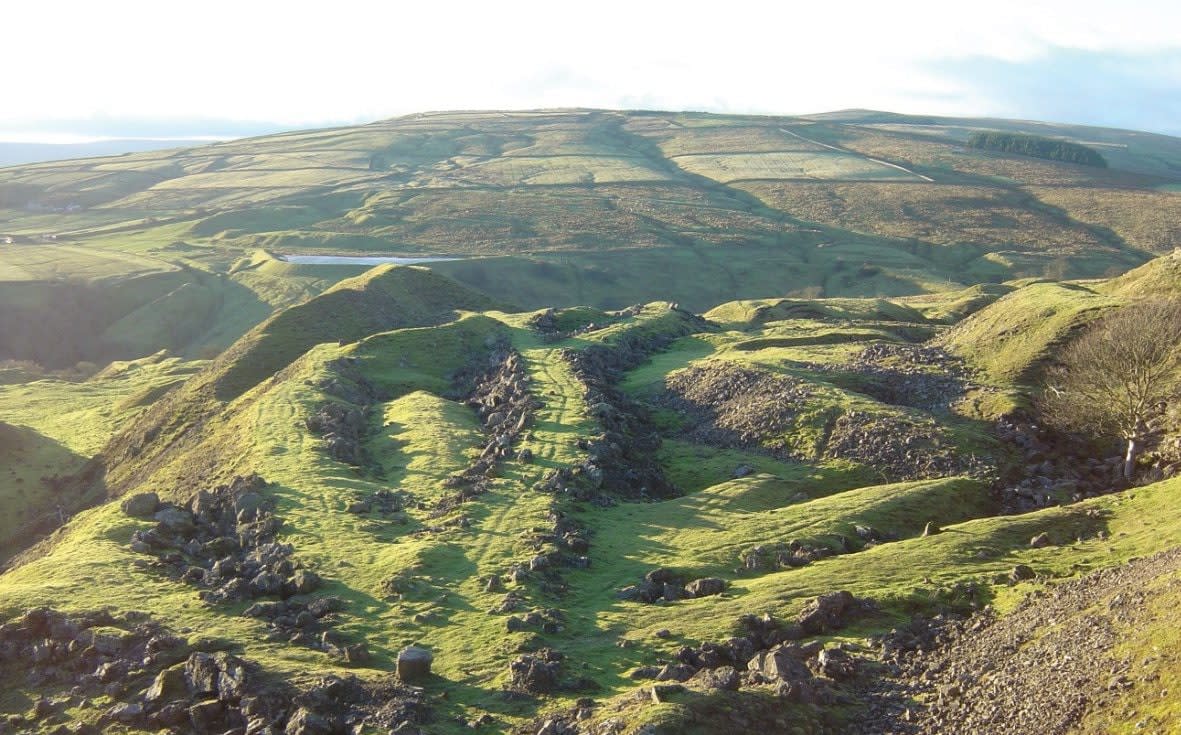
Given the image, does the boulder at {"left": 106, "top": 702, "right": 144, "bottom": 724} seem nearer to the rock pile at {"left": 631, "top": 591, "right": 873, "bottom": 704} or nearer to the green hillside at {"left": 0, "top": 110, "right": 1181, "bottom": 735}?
the green hillside at {"left": 0, "top": 110, "right": 1181, "bottom": 735}

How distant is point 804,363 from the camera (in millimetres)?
72562

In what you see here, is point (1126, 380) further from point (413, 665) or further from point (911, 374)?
point (413, 665)

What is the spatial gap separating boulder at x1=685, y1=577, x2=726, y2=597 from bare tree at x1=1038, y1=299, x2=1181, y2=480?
27.4 meters

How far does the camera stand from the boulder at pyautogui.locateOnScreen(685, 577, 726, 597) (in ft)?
129

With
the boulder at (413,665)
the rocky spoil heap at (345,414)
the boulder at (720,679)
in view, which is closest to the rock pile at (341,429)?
the rocky spoil heap at (345,414)

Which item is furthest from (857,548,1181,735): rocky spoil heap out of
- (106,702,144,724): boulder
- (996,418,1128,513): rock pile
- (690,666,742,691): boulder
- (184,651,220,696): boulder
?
(106,702,144,724): boulder

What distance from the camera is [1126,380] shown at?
53.8m

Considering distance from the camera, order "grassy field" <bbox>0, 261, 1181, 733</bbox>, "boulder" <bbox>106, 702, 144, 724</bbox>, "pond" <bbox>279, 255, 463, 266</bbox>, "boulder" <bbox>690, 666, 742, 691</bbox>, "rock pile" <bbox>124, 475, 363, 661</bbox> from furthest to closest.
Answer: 1. "pond" <bbox>279, 255, 463, 266</bbox>
2. "rock pile" <bbox>124, 475, 363, 661</bbox>
3. "grassy field" <bbox>0, 261, 1181, 733</bbox>
4. "boulder" <bbox>106, 702, 144, 724</bbox>
5. "boulder" <bbox>690, 666, 742, 691</bbox>

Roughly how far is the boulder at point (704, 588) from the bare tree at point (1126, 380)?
1081 inches

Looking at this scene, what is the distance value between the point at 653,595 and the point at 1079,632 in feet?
50.4

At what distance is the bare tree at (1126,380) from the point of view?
176 feet

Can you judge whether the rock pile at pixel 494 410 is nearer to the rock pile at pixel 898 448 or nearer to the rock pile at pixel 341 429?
the rock pile at pixel 341 429

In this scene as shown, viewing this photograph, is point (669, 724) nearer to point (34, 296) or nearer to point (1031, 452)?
point (1031, 452)

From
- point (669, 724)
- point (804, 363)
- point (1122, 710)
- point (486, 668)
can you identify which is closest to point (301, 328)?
point (804, 363)
